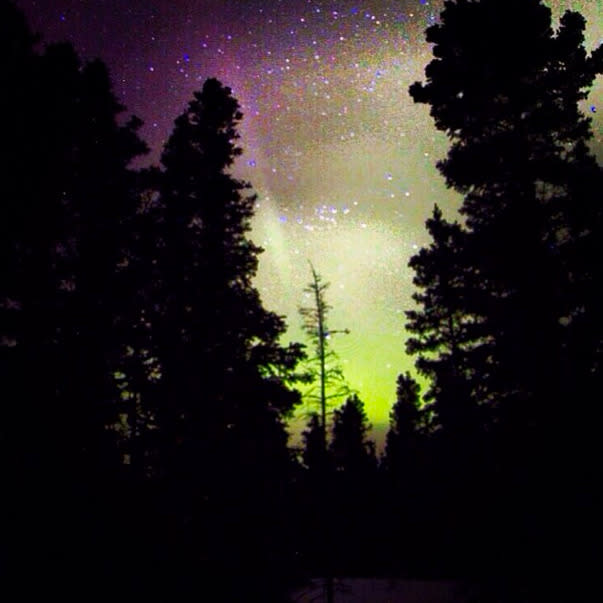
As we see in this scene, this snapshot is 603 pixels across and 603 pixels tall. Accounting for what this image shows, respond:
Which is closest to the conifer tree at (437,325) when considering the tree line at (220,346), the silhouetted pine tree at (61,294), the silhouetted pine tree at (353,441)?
the tree line at (220,346)

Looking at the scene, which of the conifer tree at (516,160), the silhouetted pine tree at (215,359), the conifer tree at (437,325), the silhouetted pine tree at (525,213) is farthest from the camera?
the conifer tree at (437,325)

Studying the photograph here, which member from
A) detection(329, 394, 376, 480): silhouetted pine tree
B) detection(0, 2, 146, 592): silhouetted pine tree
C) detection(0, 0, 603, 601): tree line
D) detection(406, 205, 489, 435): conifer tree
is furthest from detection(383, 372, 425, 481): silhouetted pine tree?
detection(0, 2, 146, 592): silhouetted pine tree

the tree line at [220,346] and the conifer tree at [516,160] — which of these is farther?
the conifer tree at [516,160]

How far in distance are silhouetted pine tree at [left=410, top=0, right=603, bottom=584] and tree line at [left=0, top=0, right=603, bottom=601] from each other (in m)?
0.04

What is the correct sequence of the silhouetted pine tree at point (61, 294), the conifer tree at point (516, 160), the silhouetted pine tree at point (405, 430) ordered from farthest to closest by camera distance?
the silhouetted pine tree at point (405, 430) < the conifer tree at point (516, 160) < the silhouetted pine tree at point (61, 294)

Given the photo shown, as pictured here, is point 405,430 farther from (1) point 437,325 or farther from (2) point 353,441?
(1) point 437,325

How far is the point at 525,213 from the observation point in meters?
8.48

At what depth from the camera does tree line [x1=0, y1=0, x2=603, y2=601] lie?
22.4 feet

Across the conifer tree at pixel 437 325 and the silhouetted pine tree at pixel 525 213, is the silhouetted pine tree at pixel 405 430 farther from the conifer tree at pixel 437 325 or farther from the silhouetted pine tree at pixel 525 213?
the silhouetted pine tree at pixel 525 213

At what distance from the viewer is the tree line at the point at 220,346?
6.82 meters

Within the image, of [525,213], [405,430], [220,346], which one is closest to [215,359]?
[220,346]

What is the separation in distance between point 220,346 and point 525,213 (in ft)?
26.8

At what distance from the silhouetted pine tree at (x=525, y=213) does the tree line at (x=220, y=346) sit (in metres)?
0.04

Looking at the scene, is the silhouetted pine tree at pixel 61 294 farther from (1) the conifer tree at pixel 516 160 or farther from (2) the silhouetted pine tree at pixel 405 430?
(2) the silhouetted pine tree at pixel 405 430
